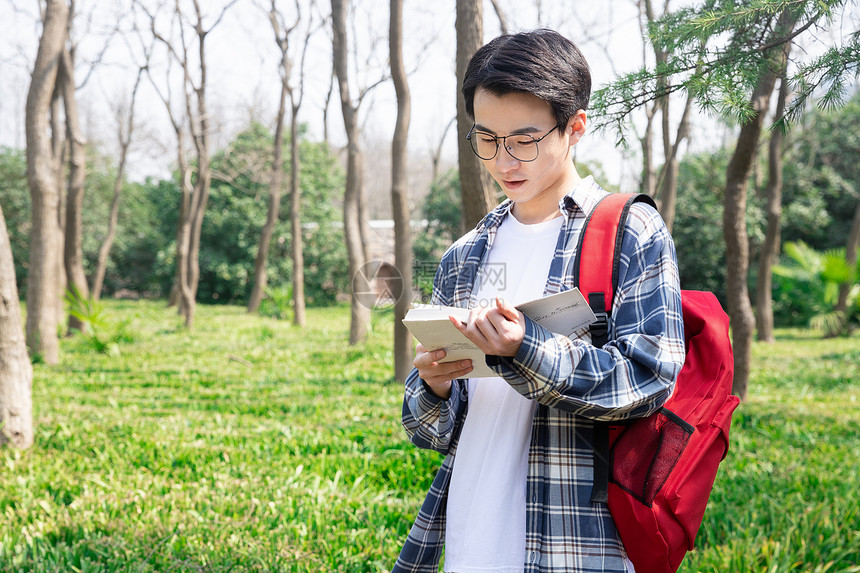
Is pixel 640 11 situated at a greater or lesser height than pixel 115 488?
greater

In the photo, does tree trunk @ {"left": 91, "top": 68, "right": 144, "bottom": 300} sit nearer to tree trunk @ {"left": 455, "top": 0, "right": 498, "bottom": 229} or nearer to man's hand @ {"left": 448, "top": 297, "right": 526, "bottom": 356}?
tree trunk @ {"left": 455, "top": 0, "right": 498, "bottom": 229}

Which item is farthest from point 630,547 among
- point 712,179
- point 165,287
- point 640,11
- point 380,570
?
point 165,287

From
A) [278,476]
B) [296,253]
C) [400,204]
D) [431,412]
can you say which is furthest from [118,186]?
[431,412]

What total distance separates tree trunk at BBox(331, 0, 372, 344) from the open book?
6.34 meters

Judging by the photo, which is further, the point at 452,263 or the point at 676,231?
the point at 676,231

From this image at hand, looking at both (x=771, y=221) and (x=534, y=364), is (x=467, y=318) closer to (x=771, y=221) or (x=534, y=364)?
(x=534, y=364)

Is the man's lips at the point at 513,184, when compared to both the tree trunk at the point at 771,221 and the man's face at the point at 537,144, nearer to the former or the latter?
the man's face at the point at 537,144

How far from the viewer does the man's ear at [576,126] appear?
1278mm

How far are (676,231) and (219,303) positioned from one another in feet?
44.4

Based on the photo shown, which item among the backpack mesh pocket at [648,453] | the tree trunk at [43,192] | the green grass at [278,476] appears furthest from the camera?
the tree trunk at [43,192]

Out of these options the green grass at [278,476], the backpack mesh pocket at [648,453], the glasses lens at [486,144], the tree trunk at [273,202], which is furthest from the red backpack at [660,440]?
the tree trunk at [273,202]

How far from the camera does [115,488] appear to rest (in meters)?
3.49

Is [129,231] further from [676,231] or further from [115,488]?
[115,488]

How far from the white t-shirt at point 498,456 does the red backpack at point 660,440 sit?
0.45 ft
